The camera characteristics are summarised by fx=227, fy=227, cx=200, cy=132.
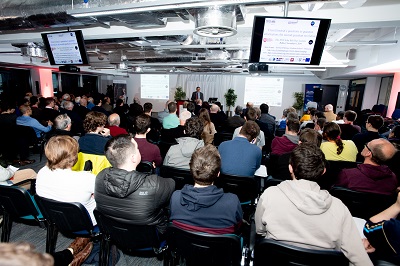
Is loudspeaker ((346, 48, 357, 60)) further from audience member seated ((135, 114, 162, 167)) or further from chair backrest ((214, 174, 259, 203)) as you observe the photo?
audience member seated ((135, 114, 162, 167))

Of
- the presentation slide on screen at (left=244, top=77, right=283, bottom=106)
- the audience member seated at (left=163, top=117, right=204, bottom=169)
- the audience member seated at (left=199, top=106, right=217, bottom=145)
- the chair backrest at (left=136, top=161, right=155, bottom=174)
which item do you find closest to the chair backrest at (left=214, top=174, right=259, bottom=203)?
the audience member seated at (left=163, top=117, right=204, bottom=169)

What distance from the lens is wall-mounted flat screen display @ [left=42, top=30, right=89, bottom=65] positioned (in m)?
3.81

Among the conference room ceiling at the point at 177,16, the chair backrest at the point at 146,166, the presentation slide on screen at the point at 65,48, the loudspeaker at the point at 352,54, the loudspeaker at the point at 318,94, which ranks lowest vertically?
the chair backrest at the point at 146,166

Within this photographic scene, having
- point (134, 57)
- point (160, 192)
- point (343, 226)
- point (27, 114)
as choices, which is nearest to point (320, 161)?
point (343, 226)

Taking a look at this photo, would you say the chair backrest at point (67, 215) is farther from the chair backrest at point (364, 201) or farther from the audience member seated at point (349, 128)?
the audience member seated at point (349, 128)

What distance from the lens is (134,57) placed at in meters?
7.40

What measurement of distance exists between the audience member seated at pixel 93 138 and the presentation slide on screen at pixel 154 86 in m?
12.0

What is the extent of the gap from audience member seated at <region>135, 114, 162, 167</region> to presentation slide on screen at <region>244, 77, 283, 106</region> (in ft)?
35.3

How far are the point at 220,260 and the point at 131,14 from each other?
106 inches

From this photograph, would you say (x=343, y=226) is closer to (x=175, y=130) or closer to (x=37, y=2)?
(x=175, y=130)

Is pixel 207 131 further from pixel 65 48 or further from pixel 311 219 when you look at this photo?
pixel 311 219

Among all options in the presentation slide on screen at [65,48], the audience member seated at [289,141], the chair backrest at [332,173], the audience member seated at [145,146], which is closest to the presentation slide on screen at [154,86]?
the presentation slide on screen at [65,48]

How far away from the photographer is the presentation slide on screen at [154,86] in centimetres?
1470

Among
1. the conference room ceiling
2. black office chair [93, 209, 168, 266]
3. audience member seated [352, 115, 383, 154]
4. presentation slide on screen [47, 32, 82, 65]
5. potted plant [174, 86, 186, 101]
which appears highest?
the conference room ceiling
